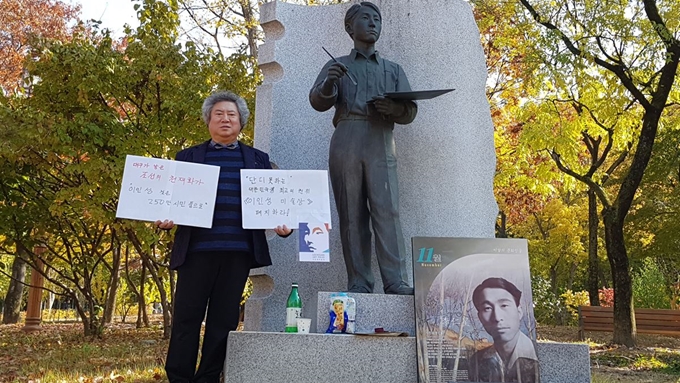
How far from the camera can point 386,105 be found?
425 cm

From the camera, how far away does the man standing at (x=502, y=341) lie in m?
3.51

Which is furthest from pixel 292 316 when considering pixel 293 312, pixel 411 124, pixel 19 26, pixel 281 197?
pixel 19 26

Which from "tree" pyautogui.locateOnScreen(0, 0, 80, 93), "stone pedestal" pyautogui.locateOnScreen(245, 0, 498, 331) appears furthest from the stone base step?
"tree" pyautogui.locateOnScreen(0, 0, 80, 93)

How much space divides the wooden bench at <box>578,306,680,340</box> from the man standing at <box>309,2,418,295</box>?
10559 mm

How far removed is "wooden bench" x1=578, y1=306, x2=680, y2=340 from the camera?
13.5 metres

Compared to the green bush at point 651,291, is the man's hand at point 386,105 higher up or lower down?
higher up

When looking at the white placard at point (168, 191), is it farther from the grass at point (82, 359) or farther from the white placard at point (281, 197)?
the grass at point (82, 359)

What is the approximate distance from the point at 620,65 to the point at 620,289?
3966 mm

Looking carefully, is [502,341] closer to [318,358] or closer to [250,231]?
[318,358]

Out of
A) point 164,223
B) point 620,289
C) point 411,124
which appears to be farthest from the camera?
point 620,289

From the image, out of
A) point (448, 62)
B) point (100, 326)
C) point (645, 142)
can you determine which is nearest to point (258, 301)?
point (448, 62)

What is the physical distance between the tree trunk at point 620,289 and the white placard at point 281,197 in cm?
916

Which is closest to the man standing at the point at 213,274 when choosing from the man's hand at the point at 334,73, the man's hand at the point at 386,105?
the man's hand at the point at 334,73

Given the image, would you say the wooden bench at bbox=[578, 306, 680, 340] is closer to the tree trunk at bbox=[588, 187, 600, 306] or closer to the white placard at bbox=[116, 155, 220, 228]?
the tree trunk at bbox=[588, 187, 600, 306]
